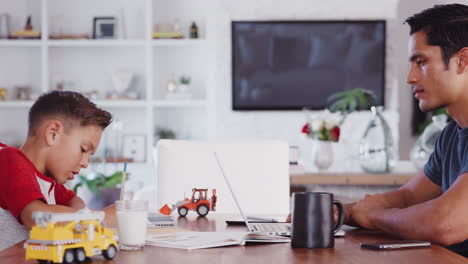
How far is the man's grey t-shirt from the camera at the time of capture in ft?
5.66

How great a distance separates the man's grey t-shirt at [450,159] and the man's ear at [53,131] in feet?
3.22

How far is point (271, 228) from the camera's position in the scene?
156 centimetres

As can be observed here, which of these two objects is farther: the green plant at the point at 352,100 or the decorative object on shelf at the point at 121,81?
the decorative object on shelf at the point at 121,81

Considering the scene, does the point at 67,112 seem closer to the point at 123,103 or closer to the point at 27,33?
the point at 123,103

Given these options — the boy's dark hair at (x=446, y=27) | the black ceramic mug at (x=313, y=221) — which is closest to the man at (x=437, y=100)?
the boy's dark hair at (x=446, y=27)

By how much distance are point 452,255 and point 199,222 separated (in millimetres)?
711

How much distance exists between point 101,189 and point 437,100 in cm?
300

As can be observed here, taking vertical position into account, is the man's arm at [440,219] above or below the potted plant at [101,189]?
above

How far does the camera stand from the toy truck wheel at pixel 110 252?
3.69 feet

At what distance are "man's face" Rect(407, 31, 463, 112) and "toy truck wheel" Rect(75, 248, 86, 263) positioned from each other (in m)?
1.09

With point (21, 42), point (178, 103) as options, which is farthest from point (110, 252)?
point (21, 42)

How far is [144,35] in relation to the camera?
6.11m

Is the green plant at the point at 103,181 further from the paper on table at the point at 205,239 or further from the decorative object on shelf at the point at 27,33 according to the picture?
the paper on table at the point at 205,239

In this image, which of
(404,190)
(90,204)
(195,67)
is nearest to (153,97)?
(195,67)
